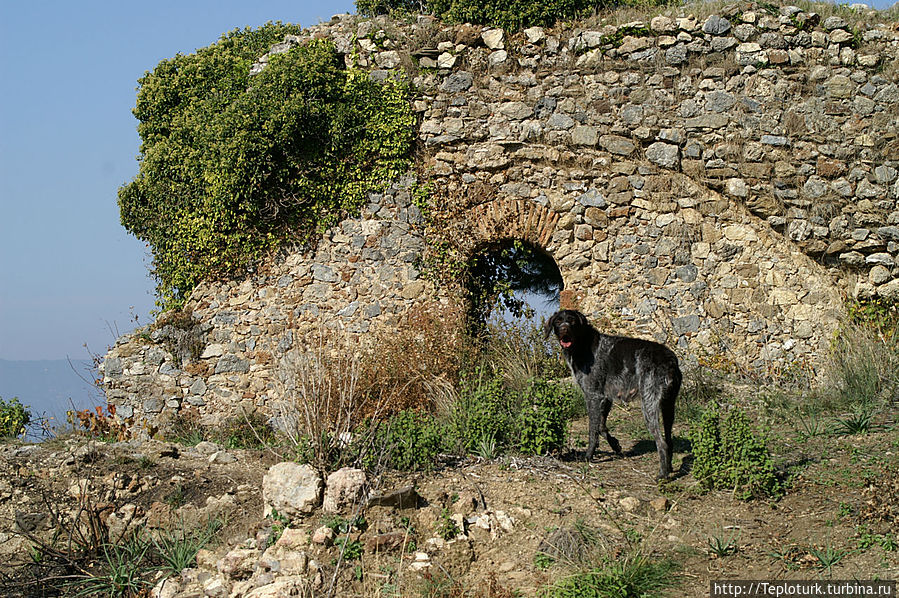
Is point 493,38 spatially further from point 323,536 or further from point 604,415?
point 323,536

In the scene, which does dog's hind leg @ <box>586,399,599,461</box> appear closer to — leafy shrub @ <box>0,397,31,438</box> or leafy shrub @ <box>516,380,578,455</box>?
leafy shrub @ <box>516,380,578,455</box>

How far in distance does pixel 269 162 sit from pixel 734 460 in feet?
23.5

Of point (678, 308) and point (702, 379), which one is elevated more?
point (678, 308)

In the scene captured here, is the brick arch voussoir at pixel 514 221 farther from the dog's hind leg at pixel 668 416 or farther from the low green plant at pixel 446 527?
the low green plant at pixel 446 527

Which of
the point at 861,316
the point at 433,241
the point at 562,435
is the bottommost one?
the point at 562,435

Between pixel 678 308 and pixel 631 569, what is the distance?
570 cm

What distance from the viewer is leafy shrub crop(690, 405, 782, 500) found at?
5797 millimetres

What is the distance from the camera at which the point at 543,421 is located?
21.5 ft

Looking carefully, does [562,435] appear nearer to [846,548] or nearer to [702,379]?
[846,548]

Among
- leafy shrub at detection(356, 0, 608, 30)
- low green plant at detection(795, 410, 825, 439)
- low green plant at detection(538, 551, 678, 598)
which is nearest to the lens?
low green plant at detection(538, 551, 678, 598)

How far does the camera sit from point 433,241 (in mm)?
10531

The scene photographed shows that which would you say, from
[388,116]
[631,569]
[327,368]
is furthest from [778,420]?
[388,116]

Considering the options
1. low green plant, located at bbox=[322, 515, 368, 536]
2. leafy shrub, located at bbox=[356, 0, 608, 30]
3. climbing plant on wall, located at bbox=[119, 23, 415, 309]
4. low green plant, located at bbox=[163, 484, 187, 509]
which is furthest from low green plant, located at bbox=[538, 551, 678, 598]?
leafy shrub, located at bbox=[356, 0, 608, 30]

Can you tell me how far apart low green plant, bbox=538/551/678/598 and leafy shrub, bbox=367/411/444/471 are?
1.75m
